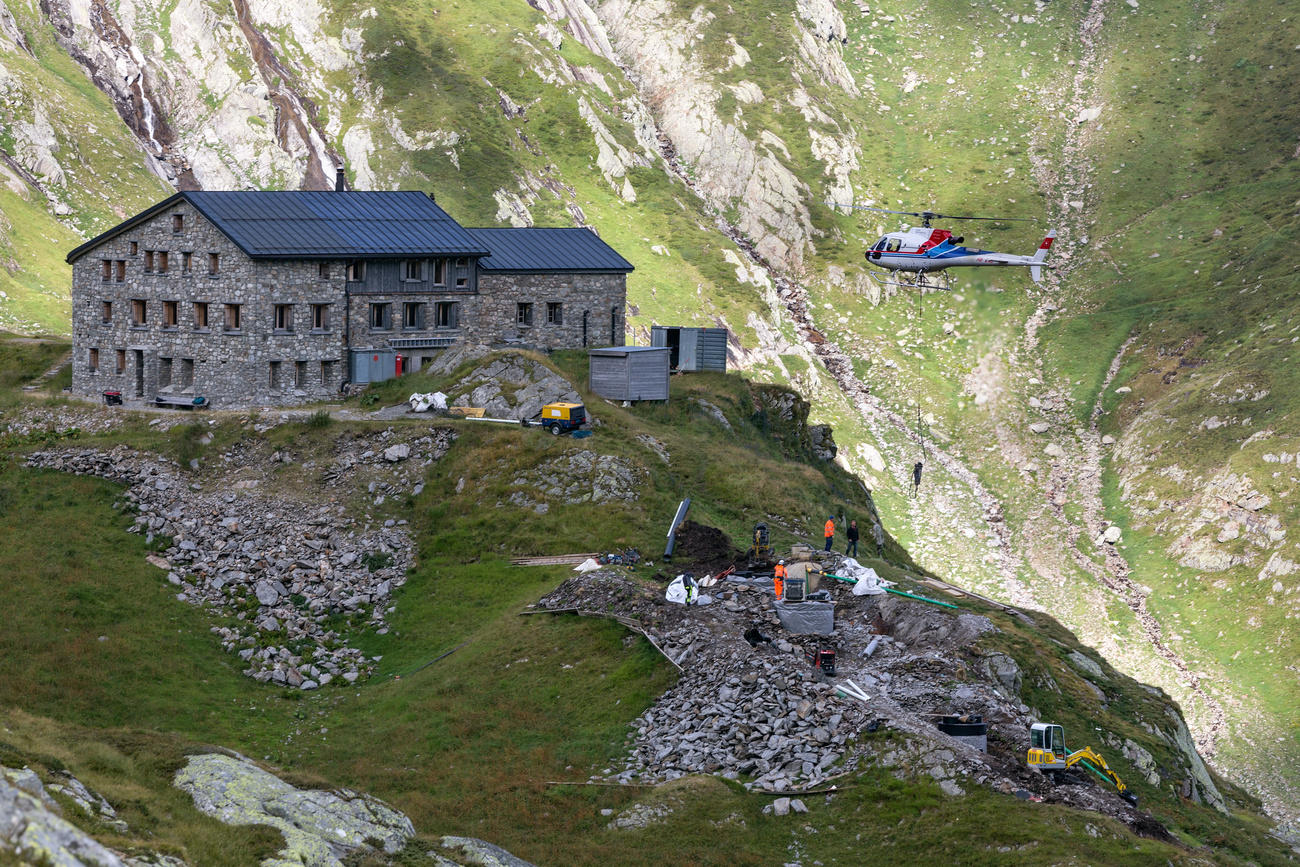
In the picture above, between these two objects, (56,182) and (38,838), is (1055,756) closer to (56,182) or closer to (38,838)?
(38,838)

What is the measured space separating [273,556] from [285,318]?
1761 centimetres

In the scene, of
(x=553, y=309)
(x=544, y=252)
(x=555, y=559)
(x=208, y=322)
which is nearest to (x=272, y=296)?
(x=208, y=322)

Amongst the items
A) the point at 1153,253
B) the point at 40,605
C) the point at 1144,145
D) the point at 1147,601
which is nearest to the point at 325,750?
the point at 40,605

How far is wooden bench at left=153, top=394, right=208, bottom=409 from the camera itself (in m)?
68.1

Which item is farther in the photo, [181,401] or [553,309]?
[553,309]

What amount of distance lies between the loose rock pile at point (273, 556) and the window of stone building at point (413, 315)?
13.3m

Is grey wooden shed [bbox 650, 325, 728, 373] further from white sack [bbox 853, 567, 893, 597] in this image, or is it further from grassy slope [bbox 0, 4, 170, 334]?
grassy slope [bbox 0, 4, 170, 334]

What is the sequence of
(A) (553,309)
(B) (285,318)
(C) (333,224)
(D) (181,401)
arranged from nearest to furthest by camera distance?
(D) (181,401) < (B) (285,318) < (C) (333,224) < (A) (553,309)

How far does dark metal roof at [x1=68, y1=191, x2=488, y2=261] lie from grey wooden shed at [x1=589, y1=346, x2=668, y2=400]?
33.6 feet

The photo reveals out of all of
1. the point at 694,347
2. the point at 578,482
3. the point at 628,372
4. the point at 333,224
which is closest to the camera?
the point at 578,482

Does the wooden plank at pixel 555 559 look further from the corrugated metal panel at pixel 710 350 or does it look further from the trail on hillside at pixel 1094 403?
the trail on hillside at pixel 1094 403

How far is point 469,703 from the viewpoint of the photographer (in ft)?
155

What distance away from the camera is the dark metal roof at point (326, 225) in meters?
68.5

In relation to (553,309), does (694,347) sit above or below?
below
